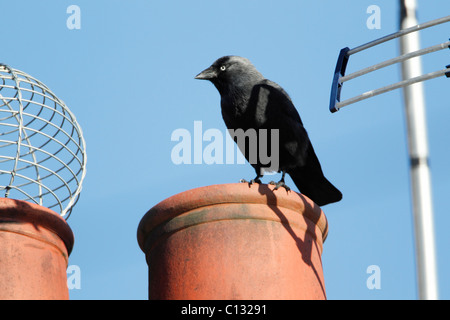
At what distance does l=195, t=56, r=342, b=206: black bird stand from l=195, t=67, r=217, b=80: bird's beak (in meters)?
0.06

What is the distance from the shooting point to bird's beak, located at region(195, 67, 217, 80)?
601cm

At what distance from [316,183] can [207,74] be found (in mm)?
1222

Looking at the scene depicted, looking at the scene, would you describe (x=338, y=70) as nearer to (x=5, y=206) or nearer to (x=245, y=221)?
(x=245, y=221)

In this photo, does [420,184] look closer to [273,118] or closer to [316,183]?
[273,118]

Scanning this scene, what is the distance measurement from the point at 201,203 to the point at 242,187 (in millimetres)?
198

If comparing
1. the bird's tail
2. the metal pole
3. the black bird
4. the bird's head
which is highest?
the bird's head

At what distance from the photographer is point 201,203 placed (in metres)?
3.45

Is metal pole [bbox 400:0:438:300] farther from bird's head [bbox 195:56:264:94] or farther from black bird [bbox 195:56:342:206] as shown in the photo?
bird's head [bbox 195:56:264:94]

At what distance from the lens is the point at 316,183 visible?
225 inches

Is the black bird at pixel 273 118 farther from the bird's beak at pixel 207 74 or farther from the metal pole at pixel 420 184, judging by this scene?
the metal pole at pixel 420 184

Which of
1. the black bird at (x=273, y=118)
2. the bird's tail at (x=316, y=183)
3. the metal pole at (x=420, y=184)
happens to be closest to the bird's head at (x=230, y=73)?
the black bird at (x=273, y=118)

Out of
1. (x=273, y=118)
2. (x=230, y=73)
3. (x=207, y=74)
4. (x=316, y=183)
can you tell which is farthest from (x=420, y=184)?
(x=207, y=74)

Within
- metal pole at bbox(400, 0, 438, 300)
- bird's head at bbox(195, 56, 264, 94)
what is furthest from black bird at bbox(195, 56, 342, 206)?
metal pole at bbox(400, 0, 438, 300)
